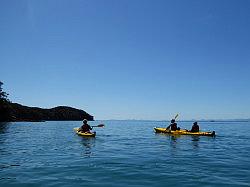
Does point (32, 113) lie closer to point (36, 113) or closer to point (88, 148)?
point (36, 113)

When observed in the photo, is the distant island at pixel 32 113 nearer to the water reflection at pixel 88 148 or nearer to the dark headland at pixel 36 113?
the dark headland at pixel 36 113

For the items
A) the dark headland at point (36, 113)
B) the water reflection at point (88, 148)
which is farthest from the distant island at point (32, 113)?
the water reflection at point (88, 148)

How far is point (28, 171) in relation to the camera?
517 inches

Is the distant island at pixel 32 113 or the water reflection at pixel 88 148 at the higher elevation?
the distant island at pixel 32 113

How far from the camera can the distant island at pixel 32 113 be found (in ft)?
341

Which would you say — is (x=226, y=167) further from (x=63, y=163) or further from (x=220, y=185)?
(x=63, y=163)

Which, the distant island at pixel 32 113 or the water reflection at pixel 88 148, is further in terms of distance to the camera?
the distant island at pixel 32 113

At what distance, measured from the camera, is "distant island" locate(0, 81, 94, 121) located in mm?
103938

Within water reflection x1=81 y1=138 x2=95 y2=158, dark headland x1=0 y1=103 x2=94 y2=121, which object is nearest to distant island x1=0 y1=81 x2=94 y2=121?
dark headland x1=0 y1=103 x2=94 y2=121

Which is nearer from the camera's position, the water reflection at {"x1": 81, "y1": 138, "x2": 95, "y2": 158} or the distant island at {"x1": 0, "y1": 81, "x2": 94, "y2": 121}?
the water reflection at {"x1": 81, "y1": 138, "x2": 95, "y2": 158}

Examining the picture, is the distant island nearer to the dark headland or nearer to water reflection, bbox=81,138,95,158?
the dark headland

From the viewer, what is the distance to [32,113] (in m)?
145

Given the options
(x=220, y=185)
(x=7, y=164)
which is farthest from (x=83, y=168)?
(x=220, y=185)

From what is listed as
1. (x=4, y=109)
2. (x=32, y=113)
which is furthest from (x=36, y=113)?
(x=4, y=109)
